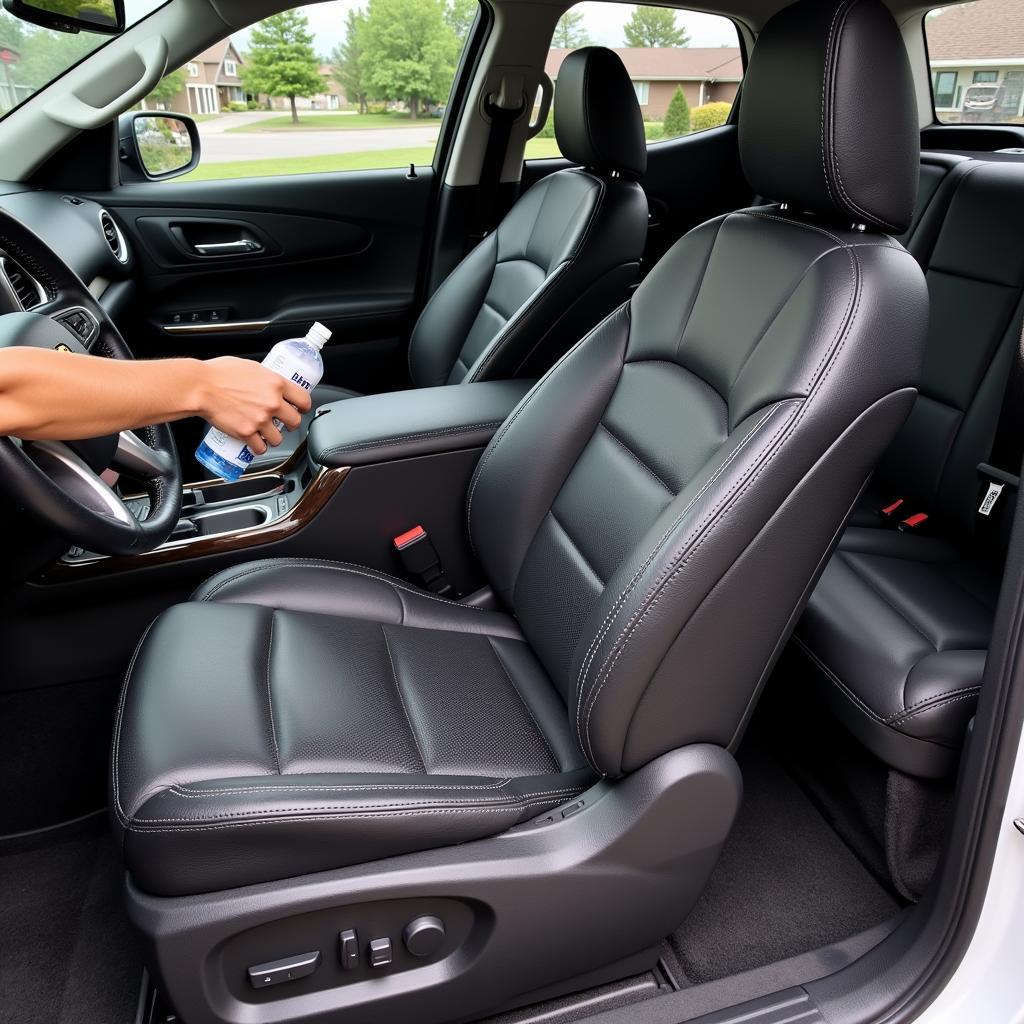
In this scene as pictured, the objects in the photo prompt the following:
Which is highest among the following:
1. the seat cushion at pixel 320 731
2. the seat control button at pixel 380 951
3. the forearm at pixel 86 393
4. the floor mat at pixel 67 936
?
the forearm at pixel 86 393

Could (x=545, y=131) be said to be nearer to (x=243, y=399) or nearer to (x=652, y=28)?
(x=652, y=28)

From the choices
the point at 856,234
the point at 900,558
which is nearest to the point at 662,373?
the point at 856,234

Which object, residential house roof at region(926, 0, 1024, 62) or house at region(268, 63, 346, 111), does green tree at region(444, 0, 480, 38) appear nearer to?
house at region(268, 63, 346, 111)

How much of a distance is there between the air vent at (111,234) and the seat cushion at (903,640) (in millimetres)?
1867

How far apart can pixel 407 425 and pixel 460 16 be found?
153cm

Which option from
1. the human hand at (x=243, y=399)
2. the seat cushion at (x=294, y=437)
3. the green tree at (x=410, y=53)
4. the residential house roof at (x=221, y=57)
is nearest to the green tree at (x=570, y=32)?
the green tree at (x=410, y=53)

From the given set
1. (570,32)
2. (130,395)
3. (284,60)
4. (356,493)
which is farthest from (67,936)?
Answer: (570,32)

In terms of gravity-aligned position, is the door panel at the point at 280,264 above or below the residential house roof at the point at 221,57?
below

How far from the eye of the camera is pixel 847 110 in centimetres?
109

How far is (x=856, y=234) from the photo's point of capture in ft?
3.83

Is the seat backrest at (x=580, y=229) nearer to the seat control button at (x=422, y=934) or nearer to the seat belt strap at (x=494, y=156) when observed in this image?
the seat belt strap at (x=494, y=156)

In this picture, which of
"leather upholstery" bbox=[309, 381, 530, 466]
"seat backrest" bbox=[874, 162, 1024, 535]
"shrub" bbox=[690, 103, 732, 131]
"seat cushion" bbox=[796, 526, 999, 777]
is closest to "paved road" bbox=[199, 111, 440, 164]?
"shrub" bbox=[690, 103, 732, 131]

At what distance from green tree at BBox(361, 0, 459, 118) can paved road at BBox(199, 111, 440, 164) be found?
10 centimetres

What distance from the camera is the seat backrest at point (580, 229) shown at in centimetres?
202
